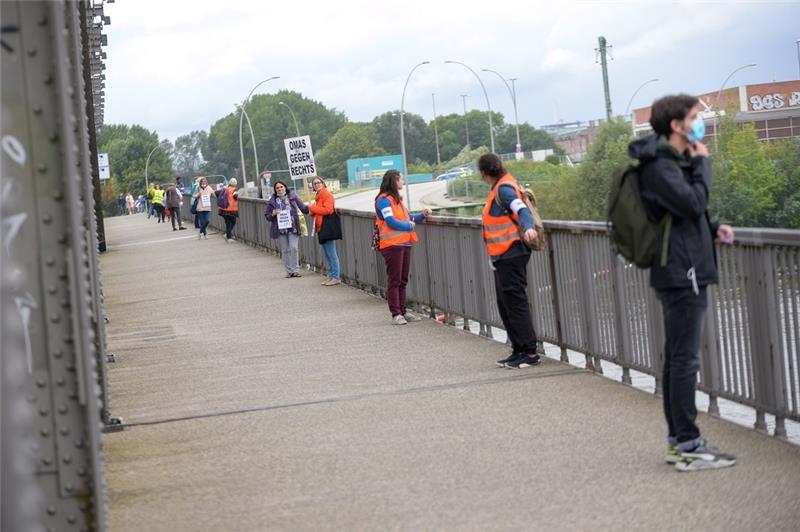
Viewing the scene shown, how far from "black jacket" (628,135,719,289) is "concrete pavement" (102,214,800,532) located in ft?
3.33

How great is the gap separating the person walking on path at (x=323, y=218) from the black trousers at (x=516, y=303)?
10572mm

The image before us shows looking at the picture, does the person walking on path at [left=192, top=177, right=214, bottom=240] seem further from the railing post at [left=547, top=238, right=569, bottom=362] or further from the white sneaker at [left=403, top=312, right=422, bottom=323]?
the railing post at [left=547, top=238, right=569, bottom=362]

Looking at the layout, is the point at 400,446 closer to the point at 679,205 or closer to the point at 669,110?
the point at 679,205

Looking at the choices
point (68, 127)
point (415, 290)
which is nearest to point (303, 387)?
point (415, 290)

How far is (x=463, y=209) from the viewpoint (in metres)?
104

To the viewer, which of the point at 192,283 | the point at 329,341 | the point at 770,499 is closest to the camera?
the point at 770,499

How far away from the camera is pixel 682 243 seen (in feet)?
23.3

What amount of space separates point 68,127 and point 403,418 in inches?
204

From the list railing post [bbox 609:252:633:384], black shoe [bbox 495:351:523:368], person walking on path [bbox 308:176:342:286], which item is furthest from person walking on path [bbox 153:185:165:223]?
railing post [bbox 609:252:633:384]

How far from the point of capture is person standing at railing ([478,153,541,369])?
448 inches

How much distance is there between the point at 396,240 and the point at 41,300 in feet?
37.8

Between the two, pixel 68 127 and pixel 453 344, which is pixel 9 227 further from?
pixel 453 344

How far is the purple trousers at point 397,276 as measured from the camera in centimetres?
1633

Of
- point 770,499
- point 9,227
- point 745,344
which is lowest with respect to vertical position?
point 770,499
